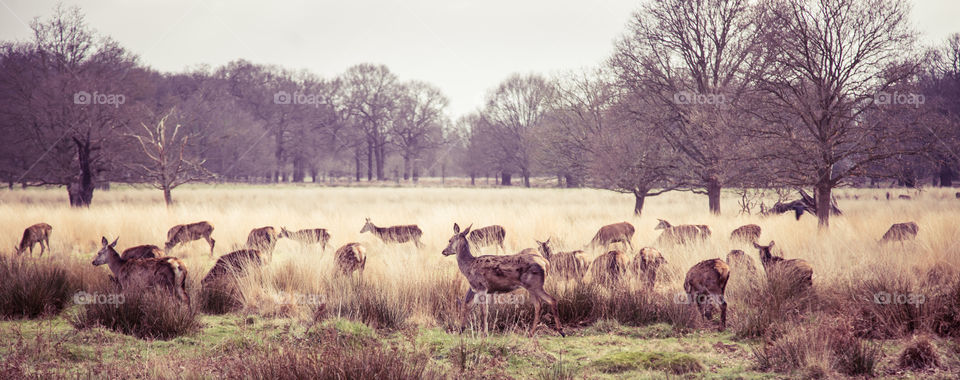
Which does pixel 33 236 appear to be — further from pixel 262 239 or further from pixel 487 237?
pixel 487 237

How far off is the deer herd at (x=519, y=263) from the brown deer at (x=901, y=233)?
0.02m

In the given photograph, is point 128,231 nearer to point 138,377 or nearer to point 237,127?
point 138,377

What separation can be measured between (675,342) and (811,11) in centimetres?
912

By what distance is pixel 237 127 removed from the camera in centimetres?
4794

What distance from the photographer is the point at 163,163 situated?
18.7 m

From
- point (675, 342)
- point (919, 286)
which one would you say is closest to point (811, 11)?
point (919, 286)

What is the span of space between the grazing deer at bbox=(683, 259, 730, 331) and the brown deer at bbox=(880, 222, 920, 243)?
6586mm

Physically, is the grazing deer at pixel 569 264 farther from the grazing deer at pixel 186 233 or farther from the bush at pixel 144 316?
the grazing deer at pixel 186 233

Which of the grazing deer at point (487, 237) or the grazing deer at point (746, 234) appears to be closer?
the grazing deer at point (746, 234)

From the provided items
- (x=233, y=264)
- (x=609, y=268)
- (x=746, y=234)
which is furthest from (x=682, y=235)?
(x=233, y=264)

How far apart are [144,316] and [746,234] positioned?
11485 mm

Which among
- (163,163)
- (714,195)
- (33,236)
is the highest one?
(163,163)

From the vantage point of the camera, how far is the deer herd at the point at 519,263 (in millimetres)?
6766

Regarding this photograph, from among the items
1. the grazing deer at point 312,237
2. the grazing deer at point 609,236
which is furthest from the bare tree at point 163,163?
the grazing deer at point 609,236
